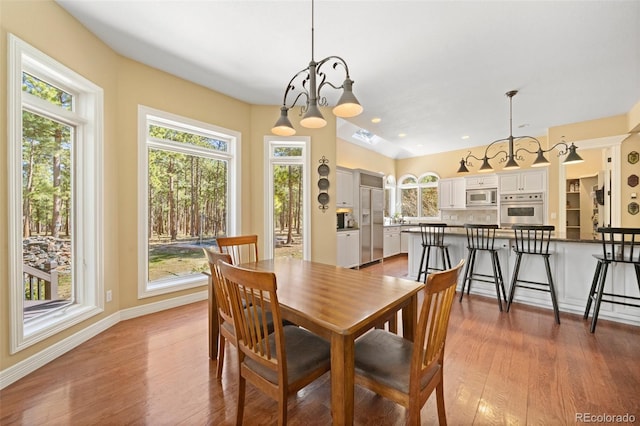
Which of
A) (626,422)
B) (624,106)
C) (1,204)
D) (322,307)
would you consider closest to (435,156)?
(624,106)

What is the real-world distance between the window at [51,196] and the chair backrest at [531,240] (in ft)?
15.4

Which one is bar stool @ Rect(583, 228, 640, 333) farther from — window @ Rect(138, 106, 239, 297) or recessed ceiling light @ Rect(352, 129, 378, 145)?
recessed ceiling light @ Rect(352, 129, 378, 145)

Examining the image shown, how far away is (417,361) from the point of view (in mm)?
1131

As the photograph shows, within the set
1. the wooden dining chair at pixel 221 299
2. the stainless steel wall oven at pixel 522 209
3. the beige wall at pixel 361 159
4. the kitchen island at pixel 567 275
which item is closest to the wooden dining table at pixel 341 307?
the wooden dining chair at pixel 221 299

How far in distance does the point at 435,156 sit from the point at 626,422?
6.91m

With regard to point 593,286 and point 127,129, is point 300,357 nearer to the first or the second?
point 127,129

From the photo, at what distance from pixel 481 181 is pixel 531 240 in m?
3.68

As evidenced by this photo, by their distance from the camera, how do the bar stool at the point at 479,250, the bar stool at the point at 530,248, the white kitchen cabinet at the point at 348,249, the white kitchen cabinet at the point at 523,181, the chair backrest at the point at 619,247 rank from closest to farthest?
the chair backrest at the point at 619,247, the bar stool at the point at 530,248, the bar stool at the point at 479,250, the white kitchen cabinet at the point at 348,249, the white kitchen cabinet at the point at 523,181

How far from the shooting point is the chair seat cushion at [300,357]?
1293mm

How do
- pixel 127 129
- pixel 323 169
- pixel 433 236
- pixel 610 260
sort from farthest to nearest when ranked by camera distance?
pixel 323 169, pixel 433 236, pixel 127 129, pixel 610 260

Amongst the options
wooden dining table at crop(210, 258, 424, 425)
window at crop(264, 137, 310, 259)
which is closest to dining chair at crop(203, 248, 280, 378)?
wooden dining table at crop(210, 258, 424, 425)

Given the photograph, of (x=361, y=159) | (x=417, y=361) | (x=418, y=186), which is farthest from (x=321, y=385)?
(x=418, y=186)

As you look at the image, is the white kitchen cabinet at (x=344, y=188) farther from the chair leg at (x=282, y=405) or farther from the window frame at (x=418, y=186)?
the chair leg at (x=282, y=405)

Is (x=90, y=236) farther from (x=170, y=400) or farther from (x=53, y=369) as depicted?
(x=170, y=400)
